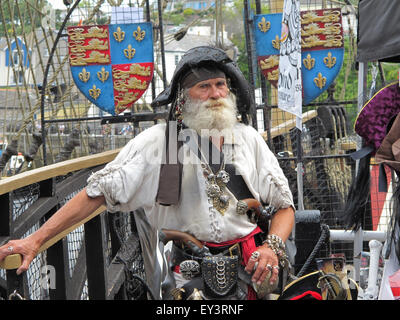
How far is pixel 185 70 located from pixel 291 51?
1.27 metres

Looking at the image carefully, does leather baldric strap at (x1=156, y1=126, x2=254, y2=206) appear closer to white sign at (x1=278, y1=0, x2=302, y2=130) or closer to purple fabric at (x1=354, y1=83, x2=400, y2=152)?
purple fabric at (x1=354, y1=83, x2=400, y2=152)

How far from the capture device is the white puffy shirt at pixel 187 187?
274 centimetres

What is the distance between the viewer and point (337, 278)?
9.05ft

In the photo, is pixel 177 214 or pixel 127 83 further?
pixel 127 83

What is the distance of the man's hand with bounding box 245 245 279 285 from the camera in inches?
103

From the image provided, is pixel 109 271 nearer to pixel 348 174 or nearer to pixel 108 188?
pixel 108 188

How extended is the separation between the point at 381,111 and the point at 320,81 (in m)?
2.02

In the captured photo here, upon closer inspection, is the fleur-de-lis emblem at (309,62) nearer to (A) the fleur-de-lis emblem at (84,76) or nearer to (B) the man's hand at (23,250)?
(A) the fleur-de-lis emblem at (84,76)

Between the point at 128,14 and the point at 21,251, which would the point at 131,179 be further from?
the point at 128,14

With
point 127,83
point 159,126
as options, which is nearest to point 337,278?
point 159,126

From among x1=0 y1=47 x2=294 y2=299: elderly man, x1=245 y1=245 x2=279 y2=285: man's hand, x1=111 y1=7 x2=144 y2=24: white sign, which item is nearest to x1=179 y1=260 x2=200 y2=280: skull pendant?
x1=0 y1=47 x2=294 y2=299: elderly man

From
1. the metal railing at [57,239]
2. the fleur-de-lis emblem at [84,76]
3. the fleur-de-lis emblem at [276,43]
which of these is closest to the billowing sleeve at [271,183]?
the metal railing at [57,239]

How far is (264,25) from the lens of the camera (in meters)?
5.29

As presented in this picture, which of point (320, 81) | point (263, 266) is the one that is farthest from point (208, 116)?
point (320, 81)
